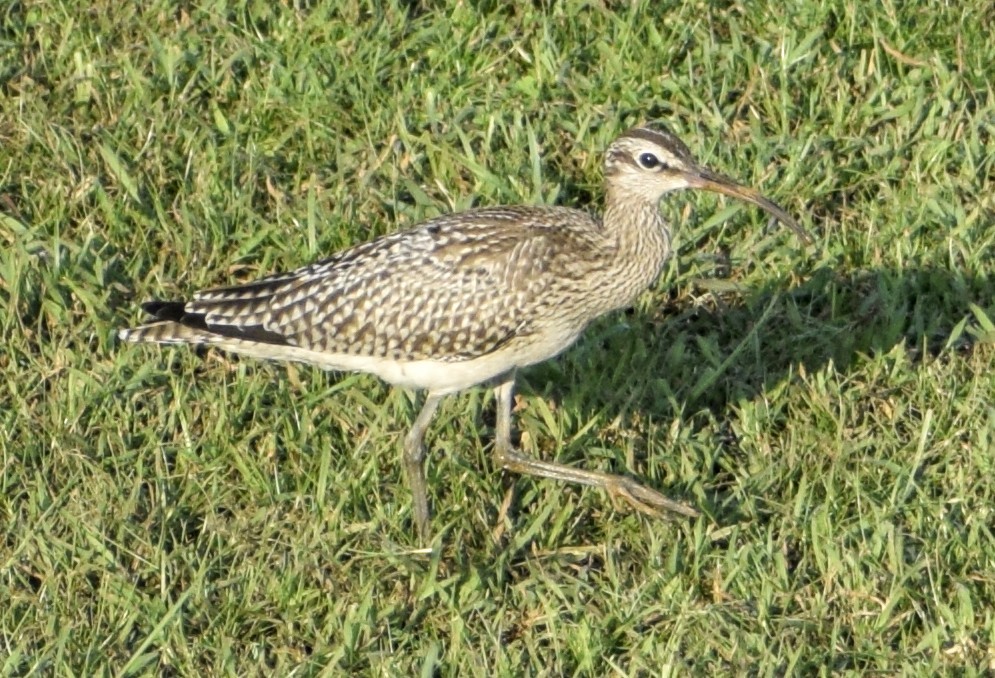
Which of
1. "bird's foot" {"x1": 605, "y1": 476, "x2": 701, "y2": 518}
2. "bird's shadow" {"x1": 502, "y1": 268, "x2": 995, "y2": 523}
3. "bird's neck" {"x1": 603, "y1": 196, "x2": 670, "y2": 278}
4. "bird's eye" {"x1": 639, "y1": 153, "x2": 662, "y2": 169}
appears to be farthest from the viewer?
"bird's shadow" {"x1": 502, "y1": 268, "x2": 995, "y2": 523}

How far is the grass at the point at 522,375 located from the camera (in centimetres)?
763

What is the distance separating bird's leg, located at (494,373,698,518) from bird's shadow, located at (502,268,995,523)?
0.32 m

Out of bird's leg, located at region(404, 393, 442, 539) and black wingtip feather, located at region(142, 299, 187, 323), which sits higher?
black wingtip feather, located at region(142, 299, 187, 323)

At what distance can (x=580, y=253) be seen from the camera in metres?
8.18

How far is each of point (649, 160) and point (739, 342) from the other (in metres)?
1.37

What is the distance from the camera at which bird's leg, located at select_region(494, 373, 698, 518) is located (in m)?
8.05

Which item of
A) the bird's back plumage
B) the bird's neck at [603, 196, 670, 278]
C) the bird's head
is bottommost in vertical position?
the bird's back plumage

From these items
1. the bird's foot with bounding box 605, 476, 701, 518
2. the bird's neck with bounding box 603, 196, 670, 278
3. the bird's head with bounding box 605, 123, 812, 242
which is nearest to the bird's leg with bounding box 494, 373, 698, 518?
the bird's foot with bounding box 605, 476, 701, 518

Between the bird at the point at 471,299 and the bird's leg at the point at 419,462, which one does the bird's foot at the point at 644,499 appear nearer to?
the bird at the point at 471,299

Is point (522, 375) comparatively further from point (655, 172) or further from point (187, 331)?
point (187, 331)

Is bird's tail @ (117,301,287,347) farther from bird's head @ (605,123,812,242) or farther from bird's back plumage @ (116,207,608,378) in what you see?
bird's head @ (605,123,812,242)

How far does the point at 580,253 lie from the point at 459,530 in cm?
120

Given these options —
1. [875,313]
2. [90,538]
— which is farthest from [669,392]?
[90,538]

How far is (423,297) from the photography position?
8172 millimetres
